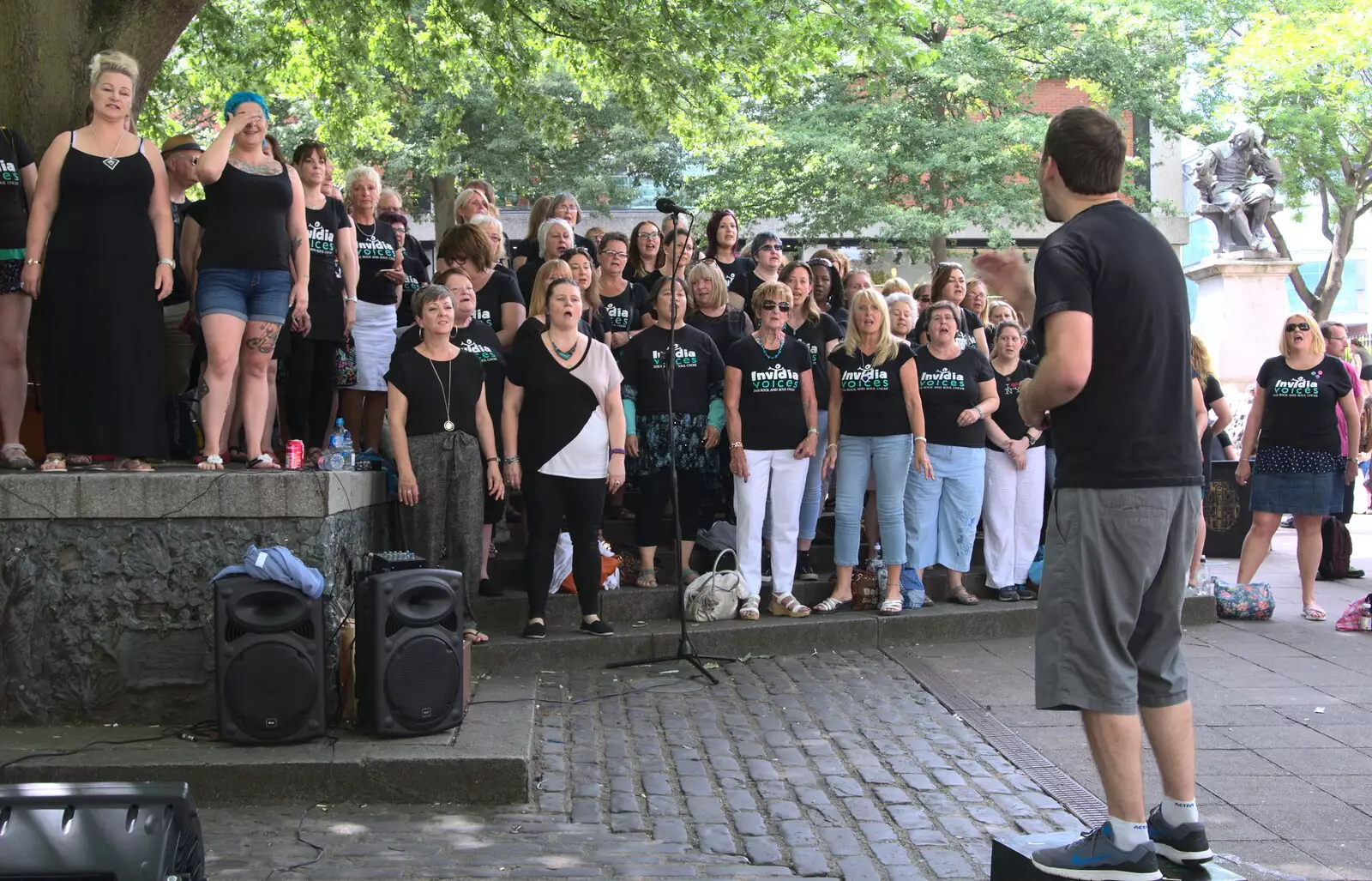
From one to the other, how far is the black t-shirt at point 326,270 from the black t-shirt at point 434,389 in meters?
0.76

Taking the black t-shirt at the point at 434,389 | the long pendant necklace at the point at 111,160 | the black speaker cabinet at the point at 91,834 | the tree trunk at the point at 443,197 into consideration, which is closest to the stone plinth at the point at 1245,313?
the tree trunk at the point at 443,197

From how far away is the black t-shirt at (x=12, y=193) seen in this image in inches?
250

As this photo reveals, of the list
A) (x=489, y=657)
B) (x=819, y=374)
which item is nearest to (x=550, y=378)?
(x=489, y=657)

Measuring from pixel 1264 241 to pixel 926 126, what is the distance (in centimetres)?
696

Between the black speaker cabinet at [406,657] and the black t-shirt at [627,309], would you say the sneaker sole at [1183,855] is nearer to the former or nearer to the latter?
the black speaker cabinet at [406,657]

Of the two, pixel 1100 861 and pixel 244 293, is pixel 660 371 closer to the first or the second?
pixel 244 293

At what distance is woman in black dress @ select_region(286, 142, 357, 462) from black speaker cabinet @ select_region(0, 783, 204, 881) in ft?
17.5

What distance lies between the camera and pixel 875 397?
8.47 meters

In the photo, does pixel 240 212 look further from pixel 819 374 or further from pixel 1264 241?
pixel 1264 241

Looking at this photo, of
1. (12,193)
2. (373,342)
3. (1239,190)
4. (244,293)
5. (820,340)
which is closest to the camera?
(12,193)

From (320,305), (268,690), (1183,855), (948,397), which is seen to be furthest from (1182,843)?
(320,305)

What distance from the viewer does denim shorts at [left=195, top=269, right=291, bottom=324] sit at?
21.2 feet

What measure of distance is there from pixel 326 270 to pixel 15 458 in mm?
2230

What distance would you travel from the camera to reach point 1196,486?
12.4 feet
